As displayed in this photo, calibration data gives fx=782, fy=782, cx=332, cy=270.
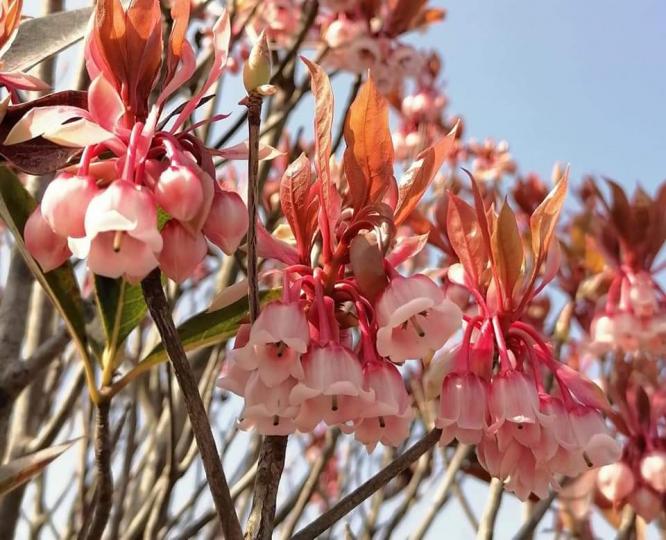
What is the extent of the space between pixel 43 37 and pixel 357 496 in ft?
2.39

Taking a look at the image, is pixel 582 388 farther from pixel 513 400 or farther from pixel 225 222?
pixel 225 222

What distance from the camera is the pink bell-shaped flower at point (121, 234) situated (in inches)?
21.7

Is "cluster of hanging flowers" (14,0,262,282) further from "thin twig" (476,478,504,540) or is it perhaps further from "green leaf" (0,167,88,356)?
"thin twig" (476,478,504,540)

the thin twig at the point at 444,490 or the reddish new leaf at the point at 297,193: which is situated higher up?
the reddish new leaf at the point at 297,193

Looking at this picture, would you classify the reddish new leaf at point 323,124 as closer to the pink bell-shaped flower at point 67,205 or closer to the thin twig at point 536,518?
the pink bell-shaped flower at point 67,205

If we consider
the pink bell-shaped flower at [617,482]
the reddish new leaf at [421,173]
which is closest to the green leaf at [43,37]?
the reddish new leaf at [421,173]

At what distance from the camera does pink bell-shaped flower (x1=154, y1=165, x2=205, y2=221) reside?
566 millimetres

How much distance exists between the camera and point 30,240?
0.62m

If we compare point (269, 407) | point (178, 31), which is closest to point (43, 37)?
point (178, 31)

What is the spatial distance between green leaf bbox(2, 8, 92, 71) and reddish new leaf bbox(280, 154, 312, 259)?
0.40 m

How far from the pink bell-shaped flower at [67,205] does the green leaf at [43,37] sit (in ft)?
1.36

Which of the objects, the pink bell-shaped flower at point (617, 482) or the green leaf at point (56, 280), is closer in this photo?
the green leaf at point (56, 280)

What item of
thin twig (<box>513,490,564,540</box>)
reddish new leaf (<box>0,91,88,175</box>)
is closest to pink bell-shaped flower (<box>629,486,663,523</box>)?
thin twig (<box>513,490,564,540</box>)

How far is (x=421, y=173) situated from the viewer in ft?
2.44
